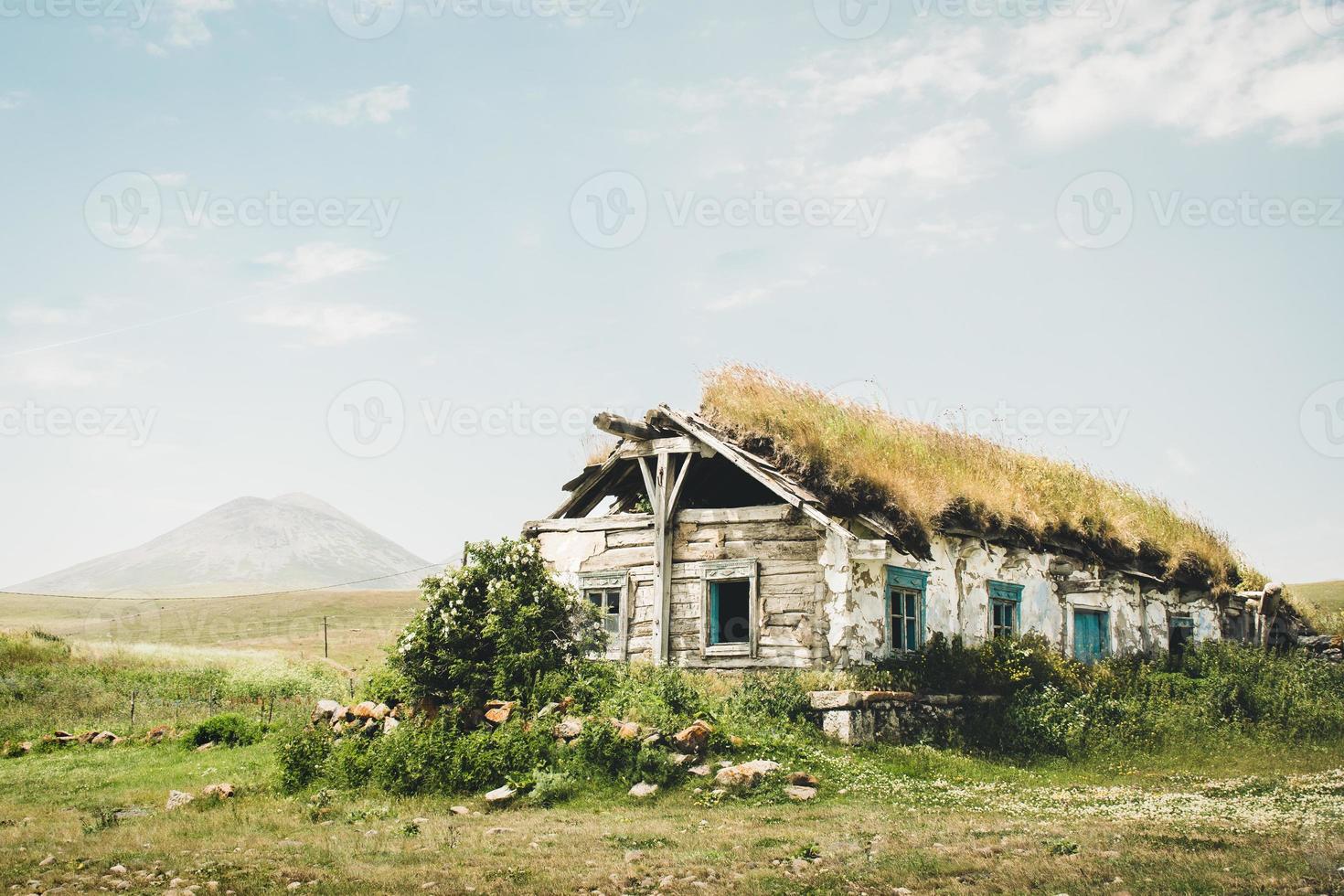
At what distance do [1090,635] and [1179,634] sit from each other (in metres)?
4.42

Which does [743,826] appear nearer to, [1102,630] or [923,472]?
[923,472]

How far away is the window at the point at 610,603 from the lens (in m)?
20.8

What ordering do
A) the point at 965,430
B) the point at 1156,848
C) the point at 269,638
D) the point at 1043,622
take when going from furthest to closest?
1. the point at 269,638
2. the point at 965,430
3. the point at 1043,622
4. the point at 1156,848

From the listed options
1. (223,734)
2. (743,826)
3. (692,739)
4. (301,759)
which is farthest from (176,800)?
(743,826)

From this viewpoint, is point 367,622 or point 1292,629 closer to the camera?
point 1292,629

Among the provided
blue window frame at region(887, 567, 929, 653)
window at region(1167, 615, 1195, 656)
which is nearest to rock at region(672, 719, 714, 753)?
blue window frame at region(887, 567, 929, 653)

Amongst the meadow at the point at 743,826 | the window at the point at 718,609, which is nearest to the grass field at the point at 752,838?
the meadow at the point at 743,826

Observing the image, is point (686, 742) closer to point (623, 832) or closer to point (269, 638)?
point (623, 832)

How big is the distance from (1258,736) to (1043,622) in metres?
4.27

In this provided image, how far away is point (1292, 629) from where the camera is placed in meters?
29.9

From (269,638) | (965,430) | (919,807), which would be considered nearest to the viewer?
(919,807)

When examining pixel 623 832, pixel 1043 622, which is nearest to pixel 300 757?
pixel 623 832

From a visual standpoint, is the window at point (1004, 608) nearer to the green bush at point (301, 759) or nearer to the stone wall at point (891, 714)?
the stone wall at point (891, 714)

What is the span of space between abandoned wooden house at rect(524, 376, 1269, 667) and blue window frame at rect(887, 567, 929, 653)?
31 mm
